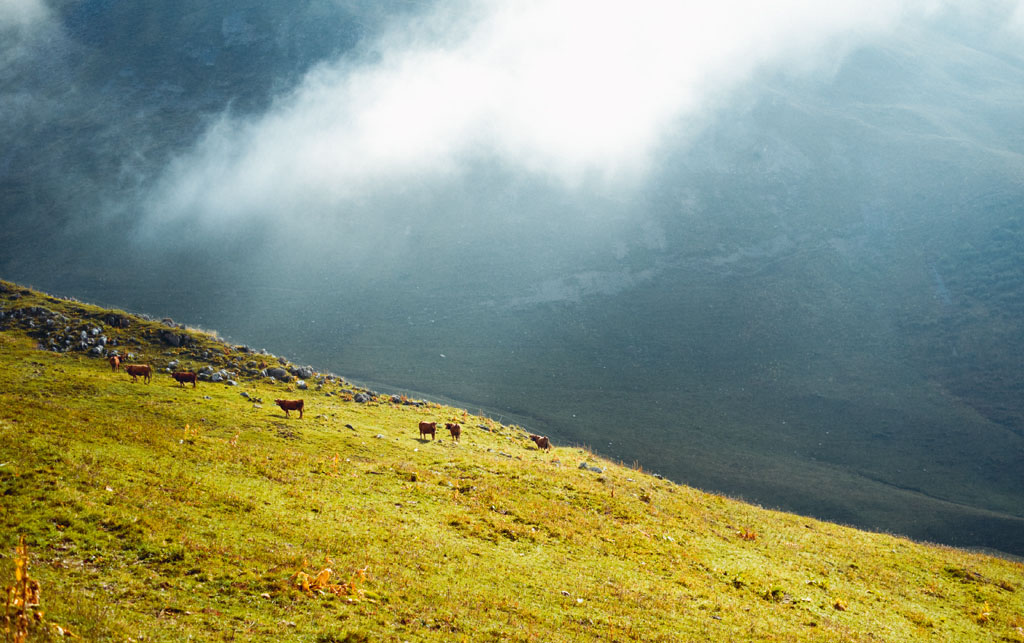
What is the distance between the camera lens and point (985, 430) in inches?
4060

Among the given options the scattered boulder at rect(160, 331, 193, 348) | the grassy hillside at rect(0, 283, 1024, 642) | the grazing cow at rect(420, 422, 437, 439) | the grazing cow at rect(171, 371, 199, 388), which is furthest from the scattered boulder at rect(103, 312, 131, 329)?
the grazing cow at rect(420, 422, 437, 439)

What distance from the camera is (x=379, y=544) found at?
19.4 m

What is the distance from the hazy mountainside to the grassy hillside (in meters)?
50.9

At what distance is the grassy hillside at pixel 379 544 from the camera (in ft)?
45.8

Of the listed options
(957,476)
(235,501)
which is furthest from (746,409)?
(235,501)

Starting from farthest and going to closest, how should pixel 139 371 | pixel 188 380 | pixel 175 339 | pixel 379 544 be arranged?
pixel 175 339
pixel 188 380
pixel 139 371
pixel 379 544

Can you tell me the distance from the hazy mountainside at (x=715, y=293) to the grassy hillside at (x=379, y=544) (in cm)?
5089

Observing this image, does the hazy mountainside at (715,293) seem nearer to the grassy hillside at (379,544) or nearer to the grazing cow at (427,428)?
the grazing cow at (427,428)

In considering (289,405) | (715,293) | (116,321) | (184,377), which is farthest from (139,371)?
(715,293)

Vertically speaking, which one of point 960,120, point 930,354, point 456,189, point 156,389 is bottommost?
point 156,389

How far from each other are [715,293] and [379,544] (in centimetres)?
13976

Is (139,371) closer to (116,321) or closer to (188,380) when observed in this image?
(188,380)

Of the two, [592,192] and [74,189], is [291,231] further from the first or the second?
[592,192]

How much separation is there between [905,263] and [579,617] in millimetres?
164998
